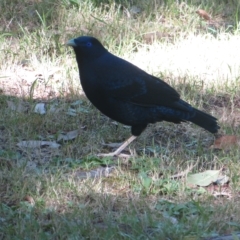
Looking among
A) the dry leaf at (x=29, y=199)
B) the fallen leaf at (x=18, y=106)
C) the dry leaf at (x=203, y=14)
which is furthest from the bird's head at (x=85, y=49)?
the dry leaf at (x=203, y=14)

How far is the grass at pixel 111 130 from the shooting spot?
14.5 ft

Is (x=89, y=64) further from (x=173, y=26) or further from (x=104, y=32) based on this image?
(x=173, y=26)

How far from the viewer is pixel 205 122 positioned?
18.5 ft

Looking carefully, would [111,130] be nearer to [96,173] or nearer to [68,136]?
[68,136]

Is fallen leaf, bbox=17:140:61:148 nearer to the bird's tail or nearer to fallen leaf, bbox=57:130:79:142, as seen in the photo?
fallen leaf, bbox=57:130:79:142

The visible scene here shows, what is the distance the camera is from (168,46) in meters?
7.84

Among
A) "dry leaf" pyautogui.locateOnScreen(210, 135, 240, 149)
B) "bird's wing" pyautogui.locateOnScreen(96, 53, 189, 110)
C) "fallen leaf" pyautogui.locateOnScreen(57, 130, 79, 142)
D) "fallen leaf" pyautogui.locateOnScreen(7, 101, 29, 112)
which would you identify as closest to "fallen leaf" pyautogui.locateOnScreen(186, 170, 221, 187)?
"dry leaf" pyautogui.locateOnScreen(210, 135, 240, 149)

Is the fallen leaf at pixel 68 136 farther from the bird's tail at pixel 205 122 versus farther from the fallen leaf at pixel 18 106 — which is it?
the bird's tail at pixel 205 122

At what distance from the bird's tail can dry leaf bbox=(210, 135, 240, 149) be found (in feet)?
0.35

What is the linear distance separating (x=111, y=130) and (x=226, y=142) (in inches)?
40.2

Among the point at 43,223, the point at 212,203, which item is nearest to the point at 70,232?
the point at 43,223

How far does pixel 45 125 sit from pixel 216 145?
1.45 meters

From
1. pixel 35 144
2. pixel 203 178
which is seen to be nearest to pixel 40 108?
pixel 35 144

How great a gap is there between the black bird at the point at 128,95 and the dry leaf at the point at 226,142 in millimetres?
117
